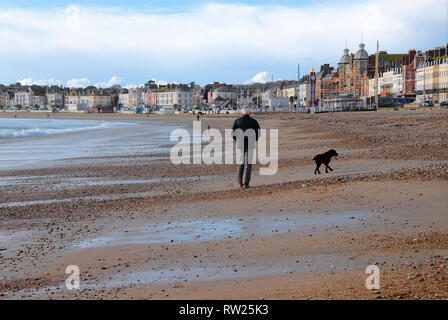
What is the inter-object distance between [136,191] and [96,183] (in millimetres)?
2015

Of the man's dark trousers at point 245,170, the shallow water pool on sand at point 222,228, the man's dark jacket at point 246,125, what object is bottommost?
the shallow water pool on sand at point 222,228

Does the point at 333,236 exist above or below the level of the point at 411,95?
below

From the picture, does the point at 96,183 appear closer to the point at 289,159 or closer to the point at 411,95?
the point at 289,159

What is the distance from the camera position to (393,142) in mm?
19844

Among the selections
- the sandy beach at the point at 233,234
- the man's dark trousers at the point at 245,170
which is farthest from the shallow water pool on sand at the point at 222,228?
the man's dark trousers at the point at 245,170

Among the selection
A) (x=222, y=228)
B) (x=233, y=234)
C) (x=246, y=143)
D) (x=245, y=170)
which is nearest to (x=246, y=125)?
(x=246, y=143)

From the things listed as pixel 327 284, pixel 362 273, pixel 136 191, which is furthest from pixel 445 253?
pixel 136 191

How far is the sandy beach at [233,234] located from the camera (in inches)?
218

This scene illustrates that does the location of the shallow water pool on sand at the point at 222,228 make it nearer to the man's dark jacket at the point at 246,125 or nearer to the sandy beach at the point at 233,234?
the sandy beach at the point at 233,234

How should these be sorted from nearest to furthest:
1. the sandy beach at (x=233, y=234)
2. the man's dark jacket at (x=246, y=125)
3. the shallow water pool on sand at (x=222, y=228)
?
1. the sandy beach at (x=233, y=234)
2. the shallow water pool on sand at (x=222, y=228)
3. the man's dark jacket at (x=246, y=125)

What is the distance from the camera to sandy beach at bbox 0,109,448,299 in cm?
555

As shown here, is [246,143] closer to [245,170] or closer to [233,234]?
[245,170]

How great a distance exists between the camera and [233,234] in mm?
7926

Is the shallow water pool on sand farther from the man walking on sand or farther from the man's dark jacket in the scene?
the man's dark jacket
